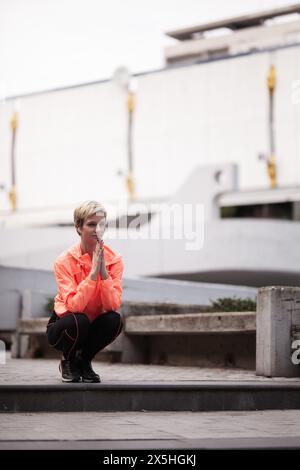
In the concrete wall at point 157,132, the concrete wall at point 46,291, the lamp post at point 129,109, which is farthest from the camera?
the lamp post at point 129,109

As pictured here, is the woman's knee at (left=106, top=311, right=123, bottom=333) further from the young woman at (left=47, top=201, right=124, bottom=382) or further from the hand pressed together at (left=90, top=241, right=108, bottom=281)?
the hand pressed together at (left=90, top=241, right=108, bottom=281)

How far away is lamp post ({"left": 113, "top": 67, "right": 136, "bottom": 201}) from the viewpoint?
46688mm

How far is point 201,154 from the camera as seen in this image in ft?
145

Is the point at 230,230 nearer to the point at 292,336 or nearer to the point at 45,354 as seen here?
the point at 45,354

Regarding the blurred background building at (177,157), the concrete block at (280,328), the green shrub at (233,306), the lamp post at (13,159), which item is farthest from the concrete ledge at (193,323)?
the lamp post at (13,159)

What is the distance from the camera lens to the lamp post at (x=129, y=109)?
46.7 m

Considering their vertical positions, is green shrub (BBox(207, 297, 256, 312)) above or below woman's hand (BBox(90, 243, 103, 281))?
below

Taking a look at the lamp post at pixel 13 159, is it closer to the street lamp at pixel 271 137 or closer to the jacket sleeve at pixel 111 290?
the street lamp at pixel 271 137

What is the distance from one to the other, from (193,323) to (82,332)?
3.54 m

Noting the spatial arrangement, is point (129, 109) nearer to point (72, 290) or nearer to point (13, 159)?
point (13, 159)

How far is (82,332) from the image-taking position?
315 inches

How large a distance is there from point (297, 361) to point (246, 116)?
112 feet

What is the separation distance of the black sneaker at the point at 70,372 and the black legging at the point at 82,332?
0.24 feet

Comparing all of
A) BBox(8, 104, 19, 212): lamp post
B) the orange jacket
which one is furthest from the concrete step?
BBox(8, 104, 19, 212): lamp post
